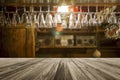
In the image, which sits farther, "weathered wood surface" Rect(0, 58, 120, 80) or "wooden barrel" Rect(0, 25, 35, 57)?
"wooden barrel" Rect(0, 25, 35, 57)

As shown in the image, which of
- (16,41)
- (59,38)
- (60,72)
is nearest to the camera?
(60,72)

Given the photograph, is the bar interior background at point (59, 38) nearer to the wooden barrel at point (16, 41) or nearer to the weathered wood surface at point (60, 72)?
the wooden barrel at point (16, 41)

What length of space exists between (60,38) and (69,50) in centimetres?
57

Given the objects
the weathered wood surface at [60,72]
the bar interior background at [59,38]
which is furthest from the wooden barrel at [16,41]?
the weathered wood surface at [60,72]

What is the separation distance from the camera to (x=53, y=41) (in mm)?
6629

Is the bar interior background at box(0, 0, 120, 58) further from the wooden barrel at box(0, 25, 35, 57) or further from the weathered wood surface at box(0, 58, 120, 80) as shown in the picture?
the weathered wood surface at box(0, 58, 120, 80)

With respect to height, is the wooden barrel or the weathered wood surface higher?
the wooden barrel

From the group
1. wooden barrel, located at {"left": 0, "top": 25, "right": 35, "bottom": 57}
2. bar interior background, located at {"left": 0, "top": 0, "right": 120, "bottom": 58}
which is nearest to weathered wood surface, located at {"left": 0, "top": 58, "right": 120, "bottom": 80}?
bar interior background, located at {"left": 0, "top": 0, "right": 120, "bottom": 58}

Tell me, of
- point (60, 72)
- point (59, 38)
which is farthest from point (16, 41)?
point (60, 72)

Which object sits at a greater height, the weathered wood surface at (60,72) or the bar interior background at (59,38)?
the bar interior background at (59,38)

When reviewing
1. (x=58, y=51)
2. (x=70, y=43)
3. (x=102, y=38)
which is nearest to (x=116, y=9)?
(x=102, y=38)

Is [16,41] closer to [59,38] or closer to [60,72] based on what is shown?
[59,38]

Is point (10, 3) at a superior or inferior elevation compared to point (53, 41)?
superior

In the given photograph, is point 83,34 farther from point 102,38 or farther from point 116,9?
point 116,9
